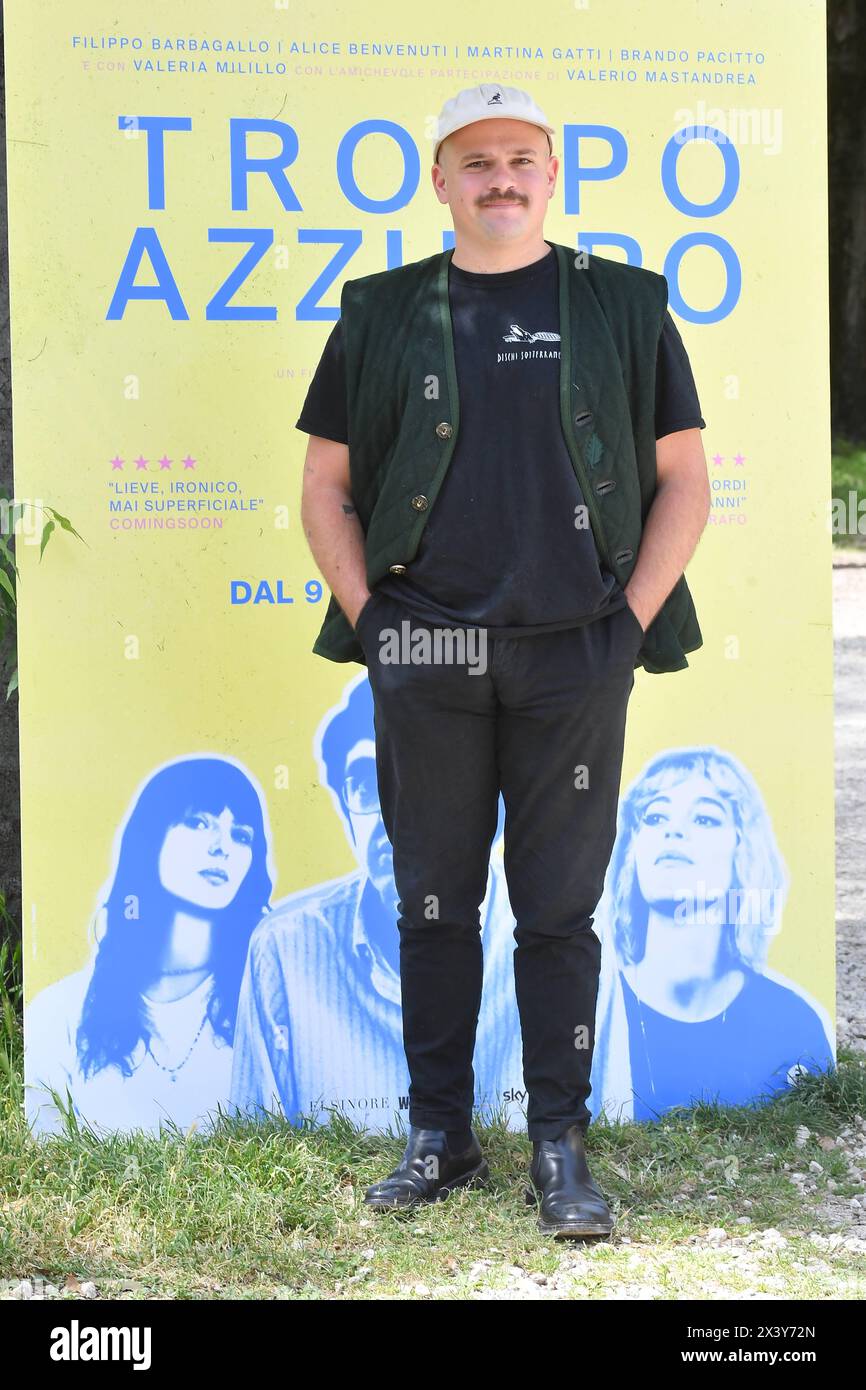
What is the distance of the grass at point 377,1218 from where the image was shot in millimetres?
2986

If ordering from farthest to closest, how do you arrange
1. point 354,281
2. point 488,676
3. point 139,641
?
point 139,641, point 354,281, point 488,676

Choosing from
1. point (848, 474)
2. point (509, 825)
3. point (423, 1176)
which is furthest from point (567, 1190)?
point (848, 474)

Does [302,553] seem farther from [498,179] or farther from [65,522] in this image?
[498,179]

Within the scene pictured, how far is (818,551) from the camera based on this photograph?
3691mm

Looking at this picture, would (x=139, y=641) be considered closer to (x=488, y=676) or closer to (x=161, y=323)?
(x=161, y=323)

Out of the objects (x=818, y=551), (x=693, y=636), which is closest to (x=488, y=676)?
(x=693, y=636)

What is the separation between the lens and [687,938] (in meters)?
3.70

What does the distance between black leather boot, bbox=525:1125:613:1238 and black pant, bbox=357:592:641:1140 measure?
0.10ft

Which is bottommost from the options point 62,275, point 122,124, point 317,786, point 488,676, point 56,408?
point 317,786

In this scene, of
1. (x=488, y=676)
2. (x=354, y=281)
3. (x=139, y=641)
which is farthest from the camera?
(x=139, y=641)

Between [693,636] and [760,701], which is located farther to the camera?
[760,701]

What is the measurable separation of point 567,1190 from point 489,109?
199cm

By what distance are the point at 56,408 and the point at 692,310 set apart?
136 cm

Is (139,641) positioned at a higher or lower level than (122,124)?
lower
